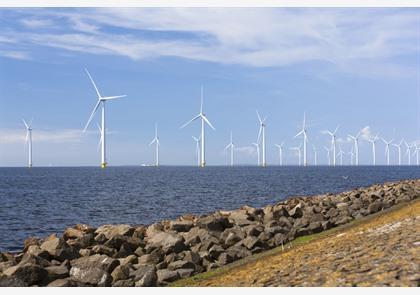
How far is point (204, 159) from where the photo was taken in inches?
6796

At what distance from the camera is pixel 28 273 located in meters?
12.7

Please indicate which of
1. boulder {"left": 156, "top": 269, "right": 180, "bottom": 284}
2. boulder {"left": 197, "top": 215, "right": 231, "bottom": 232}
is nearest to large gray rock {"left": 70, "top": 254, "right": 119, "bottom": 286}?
boulder {"left": 156, "top": 269, "right": 180, "bottom": 284}

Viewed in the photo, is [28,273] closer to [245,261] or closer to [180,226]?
[245,261]

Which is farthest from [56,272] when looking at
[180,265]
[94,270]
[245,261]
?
[245,261]

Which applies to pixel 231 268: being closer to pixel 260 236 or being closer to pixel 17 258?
pixel 260 236

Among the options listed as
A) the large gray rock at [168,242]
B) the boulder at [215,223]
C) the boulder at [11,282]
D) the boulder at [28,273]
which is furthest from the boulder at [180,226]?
the boulder at [11,282]

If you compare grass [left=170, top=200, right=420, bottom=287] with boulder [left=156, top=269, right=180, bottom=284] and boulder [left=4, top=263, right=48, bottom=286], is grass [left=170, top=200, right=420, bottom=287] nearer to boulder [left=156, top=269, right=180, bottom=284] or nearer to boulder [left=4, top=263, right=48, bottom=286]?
boulder [left=156, top=269, right=180, bottom=284]

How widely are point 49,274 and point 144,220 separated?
71.6 feet

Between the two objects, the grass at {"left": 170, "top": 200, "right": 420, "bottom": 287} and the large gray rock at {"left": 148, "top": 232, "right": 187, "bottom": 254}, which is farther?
the large gray rock at {"left": 148, "top": 232, "right": 187, "bottom": 254}

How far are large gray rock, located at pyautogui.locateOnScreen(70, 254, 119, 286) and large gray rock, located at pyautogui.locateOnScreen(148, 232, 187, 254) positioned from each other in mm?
2182

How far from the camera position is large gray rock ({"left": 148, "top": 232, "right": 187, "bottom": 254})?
16.1 meters

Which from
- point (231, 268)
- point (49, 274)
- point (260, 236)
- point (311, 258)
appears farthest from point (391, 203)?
point (49, 274)

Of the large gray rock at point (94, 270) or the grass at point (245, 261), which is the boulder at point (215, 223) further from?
the large gray rock at point (94, 270)
